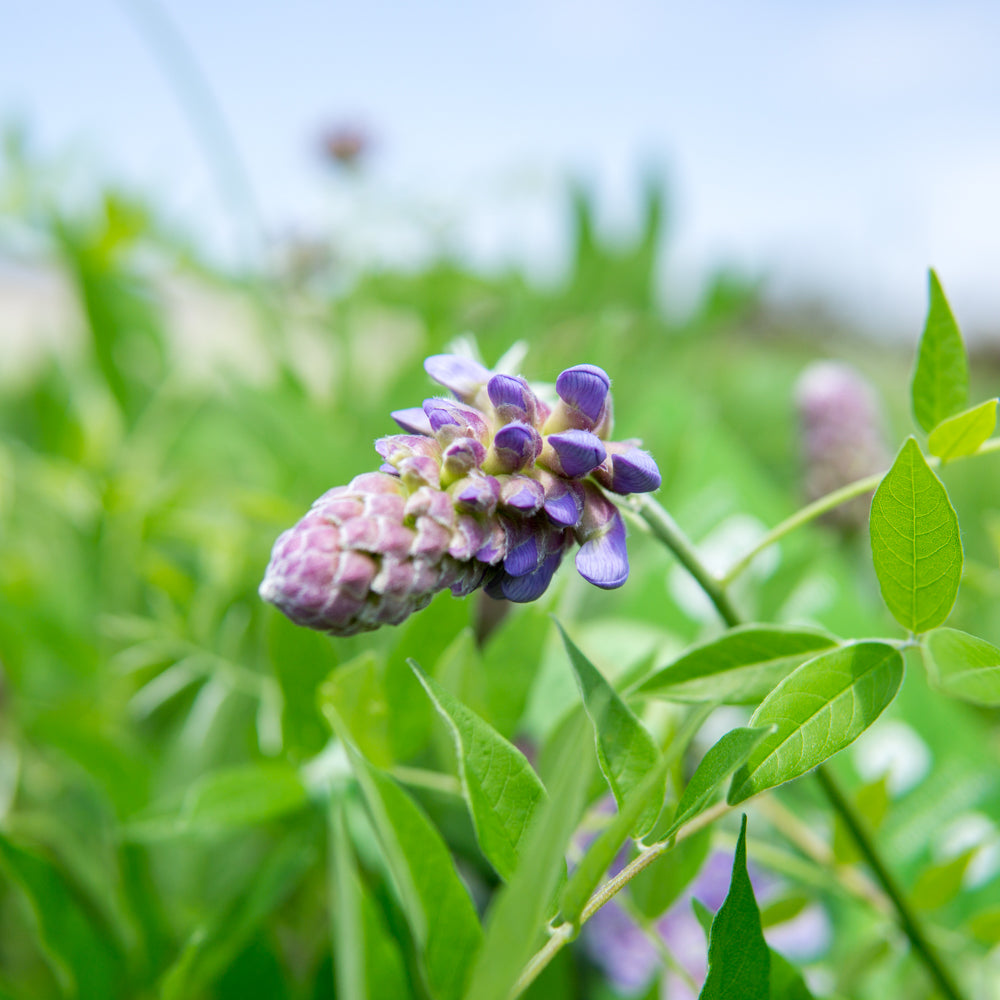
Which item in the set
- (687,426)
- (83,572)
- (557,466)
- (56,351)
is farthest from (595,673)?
(56,351)

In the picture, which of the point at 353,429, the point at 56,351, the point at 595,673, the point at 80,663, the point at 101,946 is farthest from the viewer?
the point at 56,351

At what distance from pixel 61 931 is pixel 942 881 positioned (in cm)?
29

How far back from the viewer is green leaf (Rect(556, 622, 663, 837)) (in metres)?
→ 0.19

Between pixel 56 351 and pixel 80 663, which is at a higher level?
pixel 56 351

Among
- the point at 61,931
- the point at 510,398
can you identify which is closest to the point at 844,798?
the point at 510,398

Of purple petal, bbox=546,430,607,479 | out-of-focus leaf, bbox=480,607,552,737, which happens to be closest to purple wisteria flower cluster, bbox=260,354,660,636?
purple petal, bbox=546,430,607,479

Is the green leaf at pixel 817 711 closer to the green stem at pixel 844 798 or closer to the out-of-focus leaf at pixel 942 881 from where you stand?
the green stem at pixel 844 798

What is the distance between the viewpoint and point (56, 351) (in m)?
0.83

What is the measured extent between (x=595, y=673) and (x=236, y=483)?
505mm

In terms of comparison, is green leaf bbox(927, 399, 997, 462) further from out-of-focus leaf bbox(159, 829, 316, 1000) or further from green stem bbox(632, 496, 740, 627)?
out-of-focus leaf bbox(159, 829, 316, 1000)

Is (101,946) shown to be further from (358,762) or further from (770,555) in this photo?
(770,555)

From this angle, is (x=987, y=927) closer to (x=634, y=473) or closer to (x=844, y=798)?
(x=844, y=798)

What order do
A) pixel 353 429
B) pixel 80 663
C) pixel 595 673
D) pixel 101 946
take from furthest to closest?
pixel 353 429
pixel 80 663
pixel 101 946
pixel 595 673

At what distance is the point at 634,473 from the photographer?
195 millimetres
